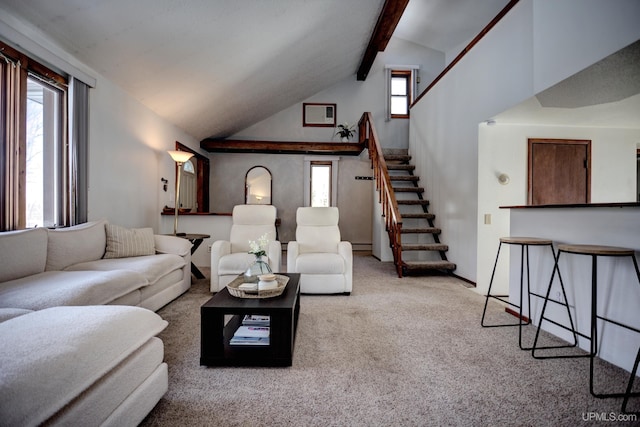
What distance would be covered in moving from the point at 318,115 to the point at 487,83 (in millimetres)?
4506

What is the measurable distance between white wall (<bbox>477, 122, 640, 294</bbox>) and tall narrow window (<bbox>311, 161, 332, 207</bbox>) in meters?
4.10

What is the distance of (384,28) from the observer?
17.3 ft

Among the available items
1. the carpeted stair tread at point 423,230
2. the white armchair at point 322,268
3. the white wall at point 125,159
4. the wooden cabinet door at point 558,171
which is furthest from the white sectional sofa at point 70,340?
the wooden cabinet door at point 558,171

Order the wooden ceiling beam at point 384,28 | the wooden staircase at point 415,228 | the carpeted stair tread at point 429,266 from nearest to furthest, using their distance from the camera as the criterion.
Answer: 1. the carpeted stair tread at point 429,266
2. the wooden staircase at point 415,228
3. the wooden ceiling beam at point 384,28

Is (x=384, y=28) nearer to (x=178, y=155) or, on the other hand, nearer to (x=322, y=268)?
(x=178, y=155)

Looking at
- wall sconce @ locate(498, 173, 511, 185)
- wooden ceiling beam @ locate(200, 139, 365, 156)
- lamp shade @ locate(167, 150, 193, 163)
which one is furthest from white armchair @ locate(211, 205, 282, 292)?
wooden ceiling beam @ locate(200, 139, 365, 156)

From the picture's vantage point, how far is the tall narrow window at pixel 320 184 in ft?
24.3

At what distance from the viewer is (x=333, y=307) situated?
2969 millimetres

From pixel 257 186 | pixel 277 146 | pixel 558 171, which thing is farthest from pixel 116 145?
pixel 558 171

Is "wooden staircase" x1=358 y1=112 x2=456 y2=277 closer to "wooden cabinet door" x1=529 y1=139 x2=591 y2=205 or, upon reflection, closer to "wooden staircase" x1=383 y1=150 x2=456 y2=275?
"wooden staircase" x1=383 y1=150 x2=456 y2=275

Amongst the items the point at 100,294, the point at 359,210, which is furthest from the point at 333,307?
the point at 359,210

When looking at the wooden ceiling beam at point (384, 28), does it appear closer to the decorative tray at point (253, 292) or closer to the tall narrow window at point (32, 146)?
the tall narrow window at point (32, 146)

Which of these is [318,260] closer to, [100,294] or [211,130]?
[100,294]

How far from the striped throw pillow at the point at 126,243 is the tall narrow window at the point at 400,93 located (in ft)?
20.7
